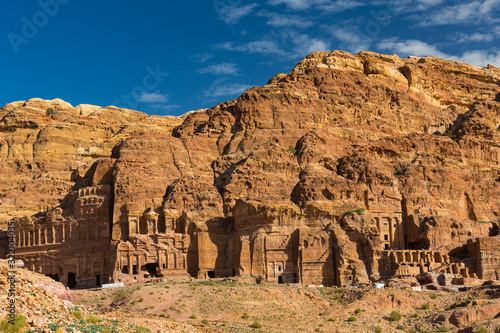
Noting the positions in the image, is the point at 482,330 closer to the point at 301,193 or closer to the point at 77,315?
the point at 77,315

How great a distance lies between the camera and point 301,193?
8800 centimetres

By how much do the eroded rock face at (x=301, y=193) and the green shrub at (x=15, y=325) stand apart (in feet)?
176

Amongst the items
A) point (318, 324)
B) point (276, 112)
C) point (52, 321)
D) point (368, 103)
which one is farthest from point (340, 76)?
point (52, 321)

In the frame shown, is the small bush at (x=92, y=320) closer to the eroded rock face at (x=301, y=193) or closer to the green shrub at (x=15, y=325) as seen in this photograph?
the green shrub at (x=15, y=325)

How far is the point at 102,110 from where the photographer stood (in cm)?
15338

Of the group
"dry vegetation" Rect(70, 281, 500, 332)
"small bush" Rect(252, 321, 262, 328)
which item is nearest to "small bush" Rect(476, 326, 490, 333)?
"dry vegetation" Rect(70, 281, 500, 332)

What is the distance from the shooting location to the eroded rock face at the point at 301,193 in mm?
83625

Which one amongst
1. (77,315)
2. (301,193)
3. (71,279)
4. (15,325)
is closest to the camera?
(15,325)

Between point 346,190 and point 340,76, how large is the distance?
29086 millimetres

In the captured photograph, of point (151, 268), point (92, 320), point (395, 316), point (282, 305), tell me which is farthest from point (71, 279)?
point (92, 320)

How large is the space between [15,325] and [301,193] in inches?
2425

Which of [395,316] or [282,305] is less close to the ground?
[282,305]

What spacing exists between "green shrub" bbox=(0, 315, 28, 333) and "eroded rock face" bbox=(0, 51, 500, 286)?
53756 mm

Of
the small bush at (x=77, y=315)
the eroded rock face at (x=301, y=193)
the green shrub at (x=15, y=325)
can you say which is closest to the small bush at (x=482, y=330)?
the eroded rock face at (x=301, y=193)
